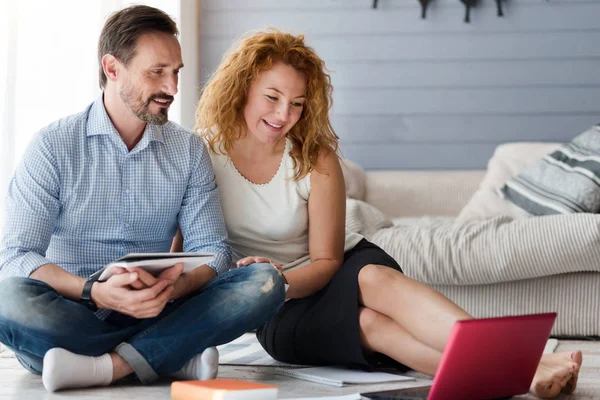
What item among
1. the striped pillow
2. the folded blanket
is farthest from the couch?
the striped pillow

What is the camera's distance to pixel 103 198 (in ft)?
6.75

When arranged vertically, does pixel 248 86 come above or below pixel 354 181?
above

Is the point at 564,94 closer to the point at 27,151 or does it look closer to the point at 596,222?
the point at 596,222

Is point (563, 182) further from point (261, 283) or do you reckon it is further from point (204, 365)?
point (204, 365)

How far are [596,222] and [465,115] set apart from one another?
1.49 metres

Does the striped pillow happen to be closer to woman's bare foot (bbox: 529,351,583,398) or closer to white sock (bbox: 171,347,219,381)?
woman's bare foot (bbox: 529,351,583,398)

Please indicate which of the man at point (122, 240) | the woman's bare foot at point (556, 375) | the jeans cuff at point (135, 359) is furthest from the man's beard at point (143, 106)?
the woman's bare foot at point (556, 375)

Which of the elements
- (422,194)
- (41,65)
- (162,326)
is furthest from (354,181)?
(162,326)

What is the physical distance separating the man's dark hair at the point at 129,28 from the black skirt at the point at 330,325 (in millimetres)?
723

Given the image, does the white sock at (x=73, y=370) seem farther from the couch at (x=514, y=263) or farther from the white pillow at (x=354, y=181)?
the white pillow at (x=354, y=181)

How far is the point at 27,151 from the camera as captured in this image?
2020mm

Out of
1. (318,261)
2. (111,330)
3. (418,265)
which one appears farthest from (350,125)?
(111,330)

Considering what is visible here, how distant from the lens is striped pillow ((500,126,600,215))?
10.6 ft

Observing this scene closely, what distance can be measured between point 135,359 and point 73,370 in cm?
14
